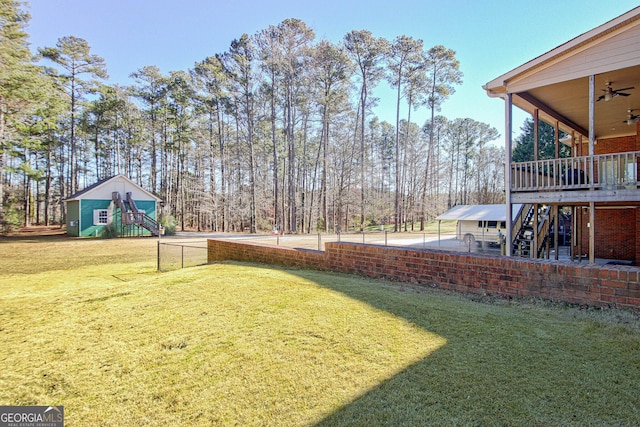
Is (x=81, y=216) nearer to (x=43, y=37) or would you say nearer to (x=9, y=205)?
(x=9, y=205)

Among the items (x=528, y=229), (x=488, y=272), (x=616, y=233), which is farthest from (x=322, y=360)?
(x=616, y=233)

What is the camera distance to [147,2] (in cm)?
1215

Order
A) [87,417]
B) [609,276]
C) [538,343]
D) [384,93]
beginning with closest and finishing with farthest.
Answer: [87,417] → [538,343] → [609,276] → [384,93]

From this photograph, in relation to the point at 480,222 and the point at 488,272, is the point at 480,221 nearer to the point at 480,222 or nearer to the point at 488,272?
the point at 480,222

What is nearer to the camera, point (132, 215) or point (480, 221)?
point (480, 221)

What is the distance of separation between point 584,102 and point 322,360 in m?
9.90

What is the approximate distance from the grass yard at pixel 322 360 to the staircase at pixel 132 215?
19.7 meters

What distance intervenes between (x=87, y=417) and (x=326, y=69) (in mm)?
26517

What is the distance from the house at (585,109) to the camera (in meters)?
6.10

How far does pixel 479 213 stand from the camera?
1694 cm

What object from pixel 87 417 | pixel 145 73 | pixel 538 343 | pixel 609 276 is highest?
pixel 145 73

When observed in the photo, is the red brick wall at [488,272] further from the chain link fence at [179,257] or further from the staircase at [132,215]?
the staircase at [132,215]

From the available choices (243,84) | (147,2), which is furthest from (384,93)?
(147,2)

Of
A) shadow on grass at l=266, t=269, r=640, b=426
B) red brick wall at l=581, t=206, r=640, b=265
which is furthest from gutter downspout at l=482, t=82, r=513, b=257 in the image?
red brick wall at l=581, t=206, r=640, b=265
